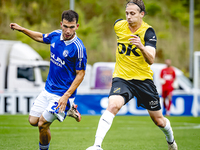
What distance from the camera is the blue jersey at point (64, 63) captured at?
5625mm

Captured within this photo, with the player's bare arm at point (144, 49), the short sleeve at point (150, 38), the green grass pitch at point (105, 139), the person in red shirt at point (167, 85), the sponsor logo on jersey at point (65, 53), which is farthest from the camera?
the person in red shirt at point (167, 85)

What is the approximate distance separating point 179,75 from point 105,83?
3681mm

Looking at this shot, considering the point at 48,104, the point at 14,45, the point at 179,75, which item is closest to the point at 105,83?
the point at 179,75

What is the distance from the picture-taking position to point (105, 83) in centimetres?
1802

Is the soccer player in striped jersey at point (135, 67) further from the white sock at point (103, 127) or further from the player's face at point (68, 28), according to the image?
the player's face at point (68, 28)

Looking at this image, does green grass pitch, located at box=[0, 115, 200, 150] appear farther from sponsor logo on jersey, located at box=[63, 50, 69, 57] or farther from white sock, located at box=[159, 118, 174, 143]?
sponsor logo on jersey, located at box=[63, 50, 69, 57]

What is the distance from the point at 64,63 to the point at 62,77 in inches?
8.8

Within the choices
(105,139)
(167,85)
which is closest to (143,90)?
(105,139)

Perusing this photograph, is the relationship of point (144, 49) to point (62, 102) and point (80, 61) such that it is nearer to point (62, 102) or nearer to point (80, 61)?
A: point (80, 61)

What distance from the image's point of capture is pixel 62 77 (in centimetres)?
570

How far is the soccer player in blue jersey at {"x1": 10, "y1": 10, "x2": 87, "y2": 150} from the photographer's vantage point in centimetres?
554

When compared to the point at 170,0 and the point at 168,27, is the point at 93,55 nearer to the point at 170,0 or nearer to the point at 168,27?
the point at 168,27

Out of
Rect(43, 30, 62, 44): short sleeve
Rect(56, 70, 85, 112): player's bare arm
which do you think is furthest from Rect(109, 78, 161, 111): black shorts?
Rect(43, 30, 62, 44): short sleeve

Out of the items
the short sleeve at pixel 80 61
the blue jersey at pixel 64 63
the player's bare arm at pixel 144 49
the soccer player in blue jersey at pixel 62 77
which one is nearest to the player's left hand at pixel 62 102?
the soccer player in blue jersey at pixel 62 77
